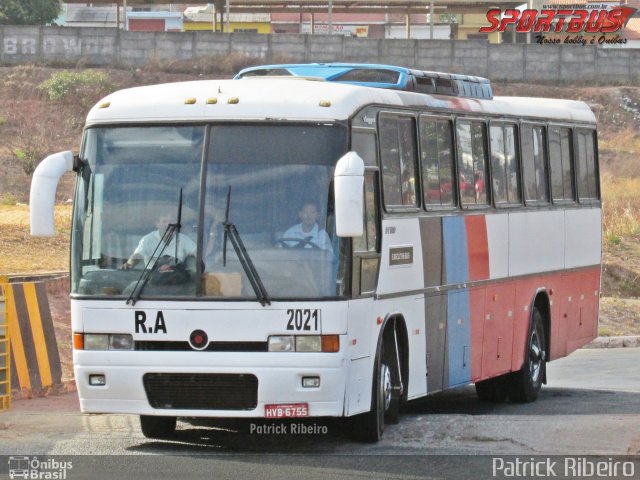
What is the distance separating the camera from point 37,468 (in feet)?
32.6

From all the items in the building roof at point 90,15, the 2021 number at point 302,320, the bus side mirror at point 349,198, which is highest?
the building roof at point 90,15

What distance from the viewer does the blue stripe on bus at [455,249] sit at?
13461mm

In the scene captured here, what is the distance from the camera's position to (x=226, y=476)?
31.8 feet

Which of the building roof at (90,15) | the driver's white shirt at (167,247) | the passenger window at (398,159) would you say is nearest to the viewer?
the driver's white shirt at (167,247)

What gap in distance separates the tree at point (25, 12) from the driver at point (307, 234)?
73.0m

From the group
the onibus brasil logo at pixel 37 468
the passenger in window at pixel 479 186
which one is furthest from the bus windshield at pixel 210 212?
the passenger in window at pixel 479 186

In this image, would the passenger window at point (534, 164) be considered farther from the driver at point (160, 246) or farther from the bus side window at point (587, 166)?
the driver at point (160, 246)

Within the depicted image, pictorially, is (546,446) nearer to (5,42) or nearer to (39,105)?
(39,105)

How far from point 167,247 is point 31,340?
16.5ft

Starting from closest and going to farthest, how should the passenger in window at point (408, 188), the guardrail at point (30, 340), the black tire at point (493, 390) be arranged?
the passenger in window at point (408, 188) < the guardrail at point (30, 340) < the black tire at point (493, 390)

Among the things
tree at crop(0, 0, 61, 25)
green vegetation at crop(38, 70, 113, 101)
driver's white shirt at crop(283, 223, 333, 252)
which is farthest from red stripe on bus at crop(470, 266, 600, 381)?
tree at crop(0, 0, 61, 25)

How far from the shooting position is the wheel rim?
16531 millimetres

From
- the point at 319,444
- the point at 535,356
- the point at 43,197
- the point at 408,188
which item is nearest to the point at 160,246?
the point at 43,197

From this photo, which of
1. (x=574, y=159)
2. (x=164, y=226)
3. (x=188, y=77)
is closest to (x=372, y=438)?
(x=164, y=226)
